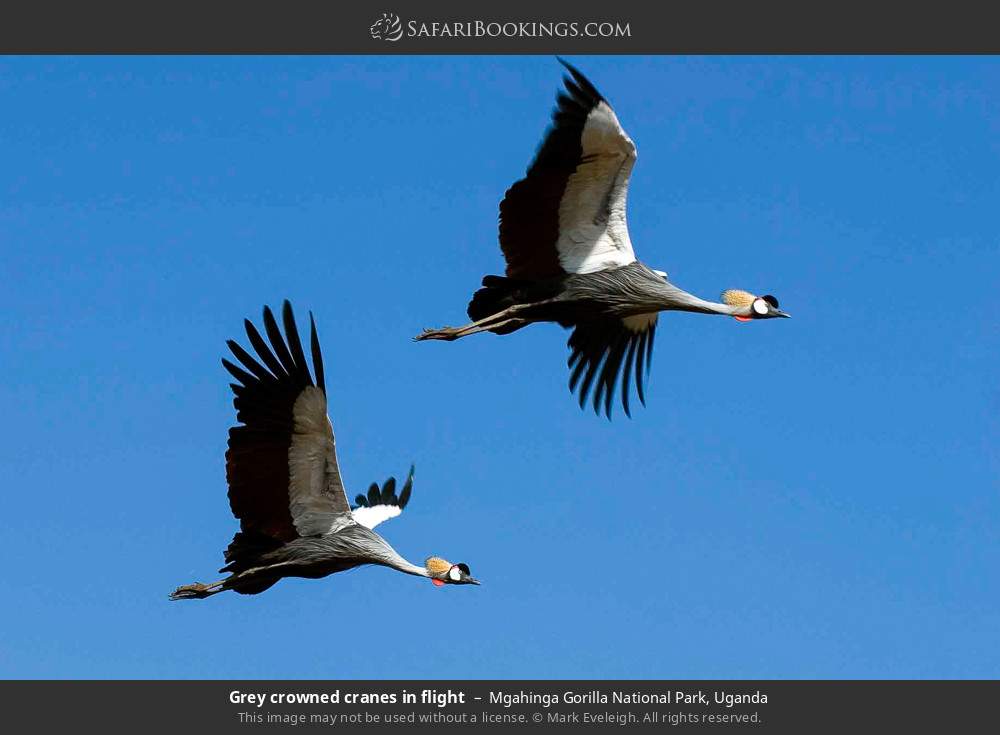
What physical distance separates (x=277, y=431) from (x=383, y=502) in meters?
5.91

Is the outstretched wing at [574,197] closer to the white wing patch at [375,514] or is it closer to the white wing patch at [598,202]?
the white wing patch at [598,202]

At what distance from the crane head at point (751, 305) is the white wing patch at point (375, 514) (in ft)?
21.1

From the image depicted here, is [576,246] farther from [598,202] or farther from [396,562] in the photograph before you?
[396,562]

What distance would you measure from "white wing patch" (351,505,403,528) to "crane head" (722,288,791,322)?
644 centimetres

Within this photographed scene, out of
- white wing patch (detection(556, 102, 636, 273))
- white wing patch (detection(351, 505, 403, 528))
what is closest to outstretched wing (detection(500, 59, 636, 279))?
white wing patch (detection(556, 102, 636, 273))

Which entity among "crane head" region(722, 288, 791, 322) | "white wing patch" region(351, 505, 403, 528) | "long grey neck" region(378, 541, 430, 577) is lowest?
"long grey neck" region(378, 541, 430, 577)

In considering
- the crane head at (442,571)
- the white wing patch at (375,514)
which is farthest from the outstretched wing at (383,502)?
the crane head at (442,571)

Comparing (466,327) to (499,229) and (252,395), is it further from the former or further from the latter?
(252,395)

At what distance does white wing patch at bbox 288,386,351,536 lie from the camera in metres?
25.1

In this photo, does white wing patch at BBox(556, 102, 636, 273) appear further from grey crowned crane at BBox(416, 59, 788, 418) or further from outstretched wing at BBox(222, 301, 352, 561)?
outstretched wing at BBox(222, 301, 352, 561)

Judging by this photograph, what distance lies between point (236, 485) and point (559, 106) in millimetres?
6098

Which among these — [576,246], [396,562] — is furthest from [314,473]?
[576,246]

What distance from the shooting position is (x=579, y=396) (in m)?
28.3
